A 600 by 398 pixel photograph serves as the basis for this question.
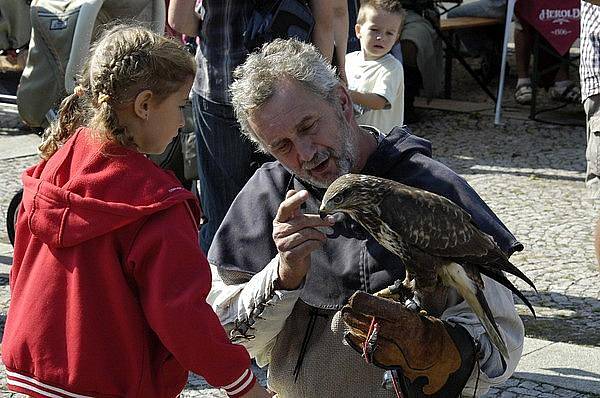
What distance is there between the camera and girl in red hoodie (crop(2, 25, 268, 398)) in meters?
2.57

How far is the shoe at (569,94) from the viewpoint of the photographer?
10234mm

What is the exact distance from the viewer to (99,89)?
268 centimetres

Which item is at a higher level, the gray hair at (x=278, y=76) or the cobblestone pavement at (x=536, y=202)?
the gray hair at (x=278, y=76)

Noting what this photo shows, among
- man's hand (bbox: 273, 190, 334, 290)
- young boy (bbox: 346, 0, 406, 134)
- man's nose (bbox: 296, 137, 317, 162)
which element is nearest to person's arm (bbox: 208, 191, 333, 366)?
man's hand (bbox: 273, 190, 334, 290)

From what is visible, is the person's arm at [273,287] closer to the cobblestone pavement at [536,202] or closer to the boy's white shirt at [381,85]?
the cobblestone pavement at [536,202]

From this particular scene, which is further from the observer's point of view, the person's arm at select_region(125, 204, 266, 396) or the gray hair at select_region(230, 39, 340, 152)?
the gray hair at select_region(230, 39, 340, 152)

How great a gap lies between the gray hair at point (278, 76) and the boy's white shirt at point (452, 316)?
0.42 m

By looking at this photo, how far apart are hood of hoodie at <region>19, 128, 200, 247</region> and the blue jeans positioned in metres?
1.88

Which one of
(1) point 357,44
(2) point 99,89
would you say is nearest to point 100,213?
(2) point 99,89

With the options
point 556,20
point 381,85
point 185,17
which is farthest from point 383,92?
point 556,20

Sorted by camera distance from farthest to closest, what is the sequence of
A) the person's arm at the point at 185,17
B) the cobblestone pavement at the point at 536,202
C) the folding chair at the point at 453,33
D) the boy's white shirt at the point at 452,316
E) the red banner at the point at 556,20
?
1. the folding chair at the point at 453,33
2. the red banner at the point at 556,20
3. the cobblestone pavement at the point at 536,202
4. the person's arm at the point at 185,17
5. the boy's white shirt at the point at 452,316

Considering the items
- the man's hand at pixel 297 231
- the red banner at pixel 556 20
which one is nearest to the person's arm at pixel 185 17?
the man's hand at pixel 297 231

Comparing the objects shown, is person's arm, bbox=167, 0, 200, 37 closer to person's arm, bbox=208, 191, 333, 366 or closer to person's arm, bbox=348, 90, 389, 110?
person's arm, bbox=348, 90, 389, 110

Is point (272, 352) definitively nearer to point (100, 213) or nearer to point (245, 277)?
point (245, 277)
